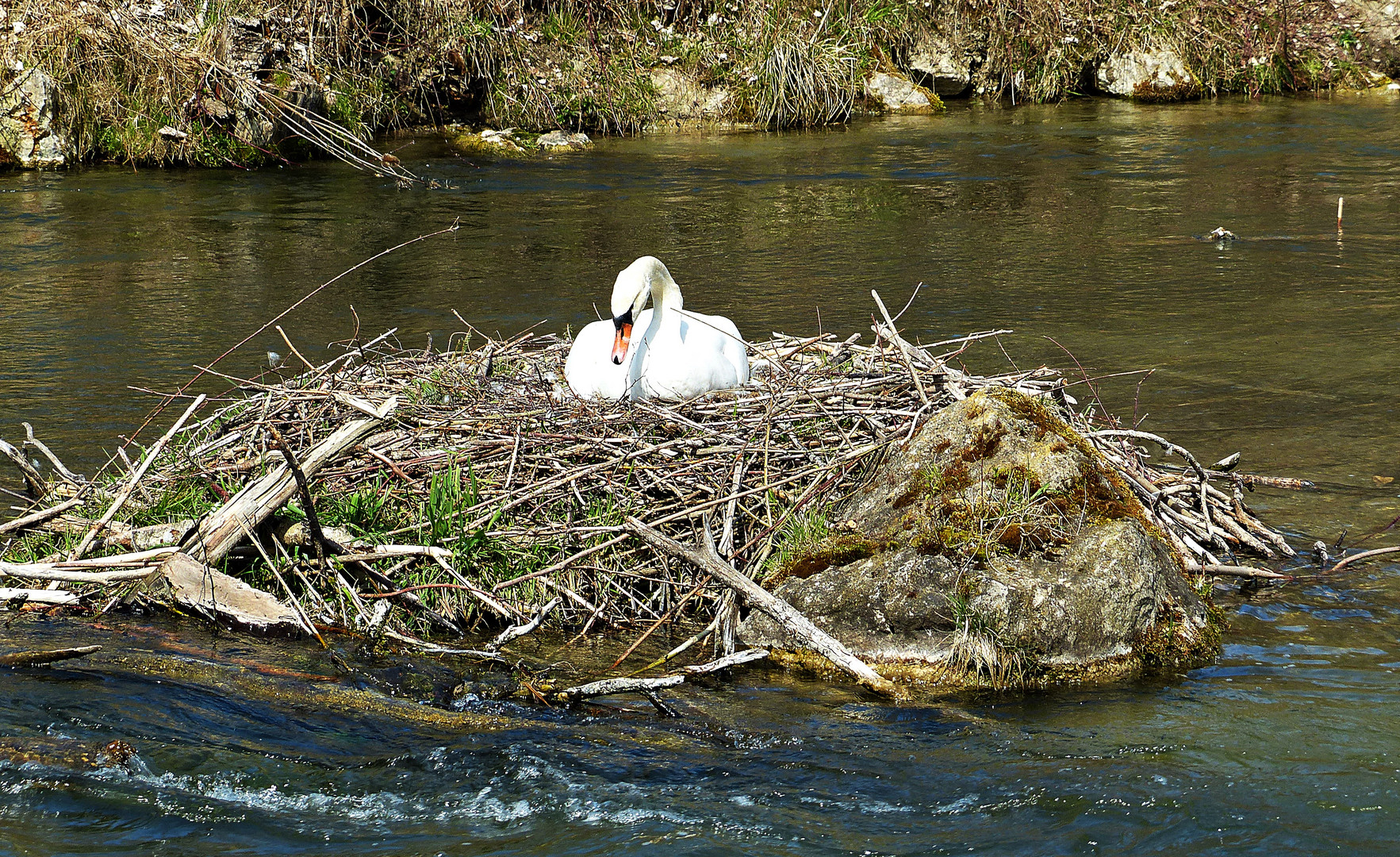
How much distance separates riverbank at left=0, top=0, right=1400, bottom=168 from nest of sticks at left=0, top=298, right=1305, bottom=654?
10.3 m

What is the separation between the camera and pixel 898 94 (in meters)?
22.3

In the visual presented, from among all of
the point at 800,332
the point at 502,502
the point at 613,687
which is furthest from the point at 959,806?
the point at 800,332

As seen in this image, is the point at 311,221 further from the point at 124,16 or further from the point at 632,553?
the point at 632,553

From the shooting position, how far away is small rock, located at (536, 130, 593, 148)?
63.1ft

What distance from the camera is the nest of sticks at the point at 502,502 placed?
5.44 meters

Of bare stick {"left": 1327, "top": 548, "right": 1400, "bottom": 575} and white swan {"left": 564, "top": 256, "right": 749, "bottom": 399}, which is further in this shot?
white swan {"left": 564, "top": 256, "right": 749, "bottom": 399}

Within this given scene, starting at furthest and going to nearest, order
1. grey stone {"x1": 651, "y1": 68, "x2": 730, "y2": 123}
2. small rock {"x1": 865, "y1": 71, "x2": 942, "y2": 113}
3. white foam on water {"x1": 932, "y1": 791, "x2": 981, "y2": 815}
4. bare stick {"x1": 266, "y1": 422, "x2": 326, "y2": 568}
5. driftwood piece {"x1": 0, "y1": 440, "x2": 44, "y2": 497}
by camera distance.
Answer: small rock {"x1": 865, "y1": 71, "x2": 942, "y2": 113} → grey stone {"x1": 651, "y1": 68, "x2": 730, "y2": 123} → driftwood piece {"x1": 0, "y1": 440, "x2": 44, "y2": 497} → bare stick {"x1": 266, "y1": 422, "x2": 326, "y2": 568} → white foam on water {"x1": 932, "y1": 791, "x2": 981, "y2": 815}

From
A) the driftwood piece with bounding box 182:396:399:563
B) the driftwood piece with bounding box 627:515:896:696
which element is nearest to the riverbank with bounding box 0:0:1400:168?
the driftwood piece with bounding box 182:396:399:563

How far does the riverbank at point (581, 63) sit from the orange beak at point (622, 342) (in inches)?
416

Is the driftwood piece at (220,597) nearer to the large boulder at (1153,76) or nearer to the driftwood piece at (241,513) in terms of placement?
the driftwood piece at (241,513)

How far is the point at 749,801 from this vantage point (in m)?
4.19

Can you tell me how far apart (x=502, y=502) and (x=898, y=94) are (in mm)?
18172

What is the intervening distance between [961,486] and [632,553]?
1.35 m

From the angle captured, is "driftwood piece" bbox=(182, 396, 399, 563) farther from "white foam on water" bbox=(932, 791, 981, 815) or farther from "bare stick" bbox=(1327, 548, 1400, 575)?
"bare stick" bbox=(1327, 548, 1400, 575)
